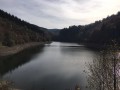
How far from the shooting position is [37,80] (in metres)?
50.1

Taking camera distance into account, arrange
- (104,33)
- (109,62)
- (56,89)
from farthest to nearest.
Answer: (104,33) → (56,89) → (109,62)

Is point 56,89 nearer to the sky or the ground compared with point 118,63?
nearer to the ground

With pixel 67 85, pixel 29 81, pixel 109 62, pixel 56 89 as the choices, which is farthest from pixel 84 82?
pixel 109 62

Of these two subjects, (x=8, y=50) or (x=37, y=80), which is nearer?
(x=37, y=80)

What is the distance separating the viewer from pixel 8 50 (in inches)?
4392

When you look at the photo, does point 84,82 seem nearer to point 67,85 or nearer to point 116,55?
point 67,85

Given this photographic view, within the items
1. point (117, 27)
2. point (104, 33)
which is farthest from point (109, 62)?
point (104, 33)

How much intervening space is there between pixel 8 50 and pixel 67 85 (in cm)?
7095

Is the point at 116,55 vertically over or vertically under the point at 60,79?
over

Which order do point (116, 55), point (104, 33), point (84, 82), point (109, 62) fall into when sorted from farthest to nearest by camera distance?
point (104, 33) → point (84, 82) → point (109, 62) → point (116, 55)

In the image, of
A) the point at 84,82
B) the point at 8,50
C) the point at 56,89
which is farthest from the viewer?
the point at 8,50

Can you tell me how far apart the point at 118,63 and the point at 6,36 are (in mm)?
122283

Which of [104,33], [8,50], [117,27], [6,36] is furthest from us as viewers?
[104,33]

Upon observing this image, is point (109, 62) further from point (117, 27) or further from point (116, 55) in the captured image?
point (117, 27)
